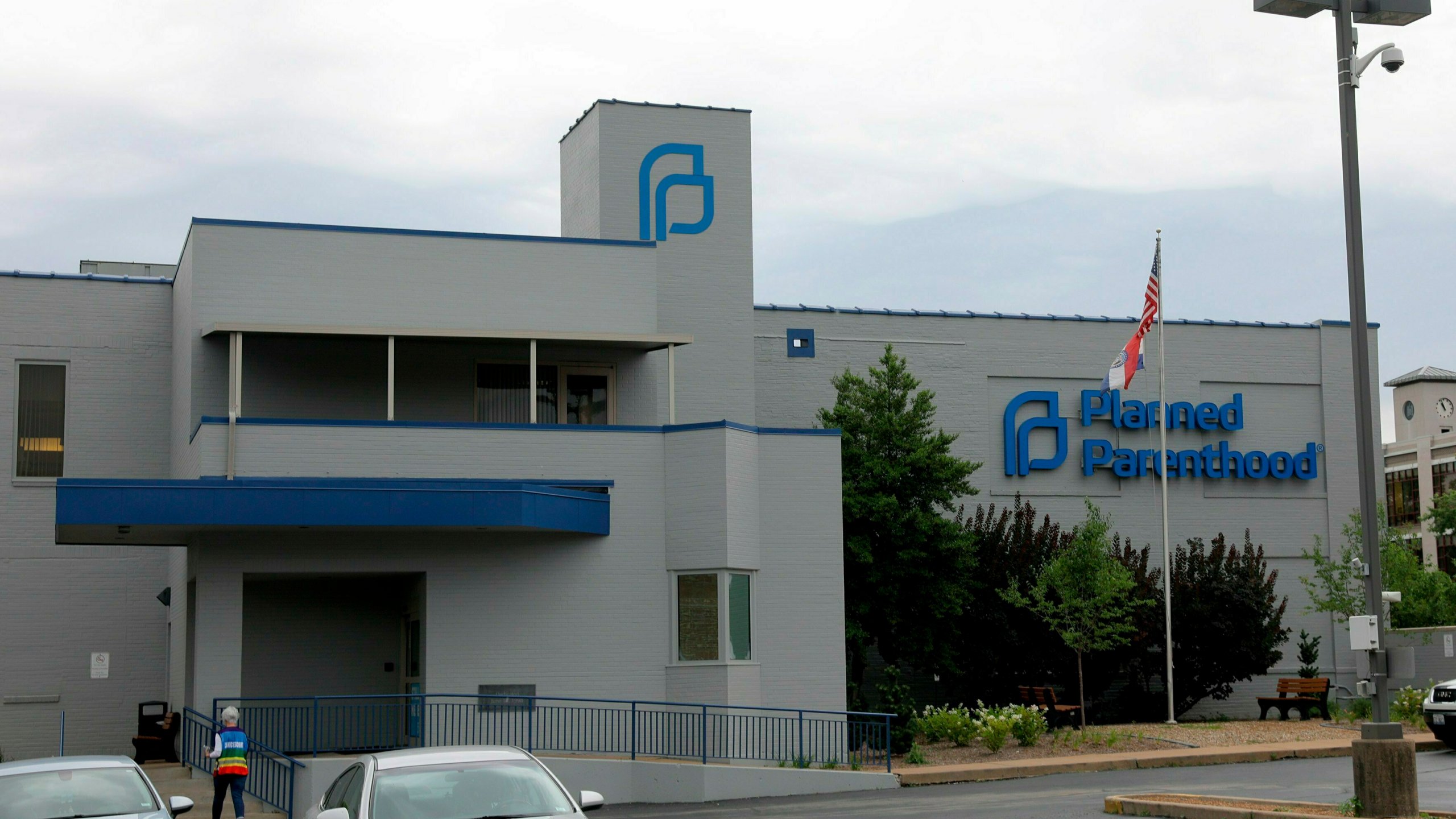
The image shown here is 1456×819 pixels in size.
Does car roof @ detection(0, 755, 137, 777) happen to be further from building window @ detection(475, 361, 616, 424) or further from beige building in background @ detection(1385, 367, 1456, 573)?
beige building in background @ detection(1385, 367, 1456, 573)

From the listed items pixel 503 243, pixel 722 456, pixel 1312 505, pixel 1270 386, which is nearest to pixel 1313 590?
pixel 1312 505

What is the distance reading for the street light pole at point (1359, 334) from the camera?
47.3ft

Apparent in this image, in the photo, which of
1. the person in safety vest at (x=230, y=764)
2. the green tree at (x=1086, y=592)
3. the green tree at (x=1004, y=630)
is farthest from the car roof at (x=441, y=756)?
the green tree at (x=1004, y=630)

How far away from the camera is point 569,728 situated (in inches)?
881

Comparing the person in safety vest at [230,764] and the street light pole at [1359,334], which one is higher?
the street light pole at [1359,334]

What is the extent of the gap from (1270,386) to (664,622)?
60.9 ft

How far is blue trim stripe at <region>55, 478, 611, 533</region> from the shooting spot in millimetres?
19578

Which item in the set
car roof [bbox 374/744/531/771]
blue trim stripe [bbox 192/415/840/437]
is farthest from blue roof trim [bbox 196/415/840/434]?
car roof [bbox 374/744/531/771]

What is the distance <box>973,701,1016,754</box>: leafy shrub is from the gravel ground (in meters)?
0.18

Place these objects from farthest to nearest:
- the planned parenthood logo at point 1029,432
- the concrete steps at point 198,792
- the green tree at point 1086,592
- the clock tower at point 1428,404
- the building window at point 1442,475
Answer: the clock tower at point 1428,404, the building window at point 1442,475, the planned parenthood logo at point 1029,432, the green tree at point 1086,592, the concrete steps at point 198,792

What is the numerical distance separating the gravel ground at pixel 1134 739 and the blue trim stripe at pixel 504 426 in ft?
18.1

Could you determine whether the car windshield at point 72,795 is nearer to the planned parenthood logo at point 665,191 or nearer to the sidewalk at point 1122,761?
the sidewalk at point 1122,761

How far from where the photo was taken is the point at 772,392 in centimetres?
3178

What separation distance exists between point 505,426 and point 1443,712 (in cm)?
1450
